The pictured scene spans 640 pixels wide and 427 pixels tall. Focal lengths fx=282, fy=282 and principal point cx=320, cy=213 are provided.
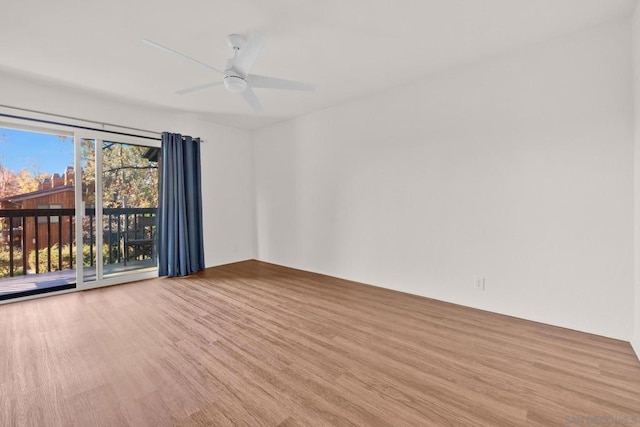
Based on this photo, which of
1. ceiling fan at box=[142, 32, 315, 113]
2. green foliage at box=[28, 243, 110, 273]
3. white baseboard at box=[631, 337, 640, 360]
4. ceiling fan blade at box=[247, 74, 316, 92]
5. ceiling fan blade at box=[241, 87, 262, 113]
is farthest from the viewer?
green foliage at box=[28, 243, 110, 273]

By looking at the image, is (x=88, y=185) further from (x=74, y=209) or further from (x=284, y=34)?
(x=284, y=34)

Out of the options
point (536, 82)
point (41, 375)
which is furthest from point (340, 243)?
point (41, 375)

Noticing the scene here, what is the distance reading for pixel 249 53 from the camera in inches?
83.1

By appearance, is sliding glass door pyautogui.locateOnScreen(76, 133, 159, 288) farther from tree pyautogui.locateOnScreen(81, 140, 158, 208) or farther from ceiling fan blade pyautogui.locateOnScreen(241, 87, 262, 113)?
ceiling fan blade pyautogui.locateOnScreen(241, 87, 262, 113)

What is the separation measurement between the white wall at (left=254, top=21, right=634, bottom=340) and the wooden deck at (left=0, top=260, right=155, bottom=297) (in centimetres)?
295

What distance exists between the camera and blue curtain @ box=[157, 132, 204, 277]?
4164 millimetres

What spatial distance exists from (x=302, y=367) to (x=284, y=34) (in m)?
2.53

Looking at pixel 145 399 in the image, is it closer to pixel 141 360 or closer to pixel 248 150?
pixel 141 360

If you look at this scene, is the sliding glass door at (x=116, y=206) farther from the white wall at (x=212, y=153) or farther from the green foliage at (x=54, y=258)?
the white wall at (x=212, y=153)

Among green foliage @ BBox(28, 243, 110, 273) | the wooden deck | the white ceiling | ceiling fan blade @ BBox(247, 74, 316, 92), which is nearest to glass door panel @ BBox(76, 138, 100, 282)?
the wooden deck

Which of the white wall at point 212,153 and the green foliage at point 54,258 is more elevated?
the white wall at point 212,153

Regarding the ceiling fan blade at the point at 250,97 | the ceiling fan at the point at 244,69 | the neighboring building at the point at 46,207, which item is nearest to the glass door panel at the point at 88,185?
the neighboring building at the point at 46,207

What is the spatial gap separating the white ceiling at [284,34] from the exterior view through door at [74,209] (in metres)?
1.09

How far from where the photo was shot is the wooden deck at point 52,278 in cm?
371
